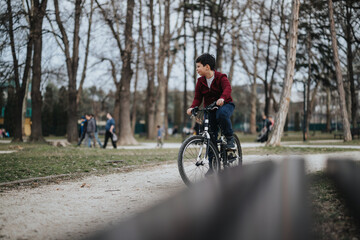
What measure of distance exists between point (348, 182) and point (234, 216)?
1.32 meters

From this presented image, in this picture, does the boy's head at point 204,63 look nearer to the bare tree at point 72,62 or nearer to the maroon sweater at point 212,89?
the maroon sweater at point 212,89

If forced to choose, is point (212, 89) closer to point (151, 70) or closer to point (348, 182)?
point (348, 182)

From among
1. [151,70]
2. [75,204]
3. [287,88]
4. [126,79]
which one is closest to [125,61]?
[126,79]

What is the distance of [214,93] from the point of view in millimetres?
5555

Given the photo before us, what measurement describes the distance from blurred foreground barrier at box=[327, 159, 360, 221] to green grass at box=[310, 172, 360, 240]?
0.21 feet

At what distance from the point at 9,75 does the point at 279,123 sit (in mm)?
15713

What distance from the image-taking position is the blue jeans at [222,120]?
17.7 feet

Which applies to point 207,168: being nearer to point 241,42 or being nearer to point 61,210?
point 61,210

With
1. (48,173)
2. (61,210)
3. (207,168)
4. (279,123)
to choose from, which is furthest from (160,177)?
(279,123)

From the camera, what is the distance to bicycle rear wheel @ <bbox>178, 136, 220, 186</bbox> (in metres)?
5.00

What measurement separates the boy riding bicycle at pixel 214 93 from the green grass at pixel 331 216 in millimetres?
1554

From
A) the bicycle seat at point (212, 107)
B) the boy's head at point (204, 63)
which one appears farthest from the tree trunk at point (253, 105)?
the bicycle seat at point (212, 107)

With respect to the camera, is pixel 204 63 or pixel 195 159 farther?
pixel 204 63

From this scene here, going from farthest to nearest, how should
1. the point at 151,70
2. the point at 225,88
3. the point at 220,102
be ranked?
the point at 151,70, the point at 225,88, the point at 220,102
